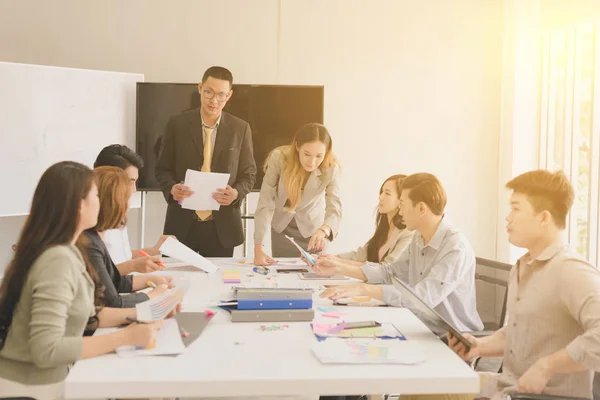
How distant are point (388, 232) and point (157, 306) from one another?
1.77m

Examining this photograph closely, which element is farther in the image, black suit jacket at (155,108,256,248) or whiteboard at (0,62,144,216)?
whiteboard at (0,62,144,216)

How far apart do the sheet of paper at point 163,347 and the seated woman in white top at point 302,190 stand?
167cm

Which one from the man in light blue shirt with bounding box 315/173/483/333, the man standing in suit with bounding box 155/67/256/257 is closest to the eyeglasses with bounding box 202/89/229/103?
the man standing in suit with bounding box 155/67/256/257

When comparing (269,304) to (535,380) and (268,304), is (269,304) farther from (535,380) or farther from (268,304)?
(535,380)

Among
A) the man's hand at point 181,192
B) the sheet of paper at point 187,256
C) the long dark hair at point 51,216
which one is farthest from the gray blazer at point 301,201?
the long dark hair at point 51,216

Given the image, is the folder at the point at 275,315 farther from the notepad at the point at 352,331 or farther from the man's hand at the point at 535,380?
the man's hand at the point at 535,380

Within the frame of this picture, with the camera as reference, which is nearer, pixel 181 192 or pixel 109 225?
pixel 109 225

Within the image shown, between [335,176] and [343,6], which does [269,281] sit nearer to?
[335,176]

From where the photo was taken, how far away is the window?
4570mm

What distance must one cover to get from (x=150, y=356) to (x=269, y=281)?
3.84 ft

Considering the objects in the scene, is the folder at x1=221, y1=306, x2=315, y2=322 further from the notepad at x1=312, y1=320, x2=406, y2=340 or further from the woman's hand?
the woman's hand

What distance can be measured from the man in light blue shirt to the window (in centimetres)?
226

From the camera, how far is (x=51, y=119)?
481 cm

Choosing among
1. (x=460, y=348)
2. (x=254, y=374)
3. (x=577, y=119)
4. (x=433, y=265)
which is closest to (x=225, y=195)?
(x=433, y=265)
